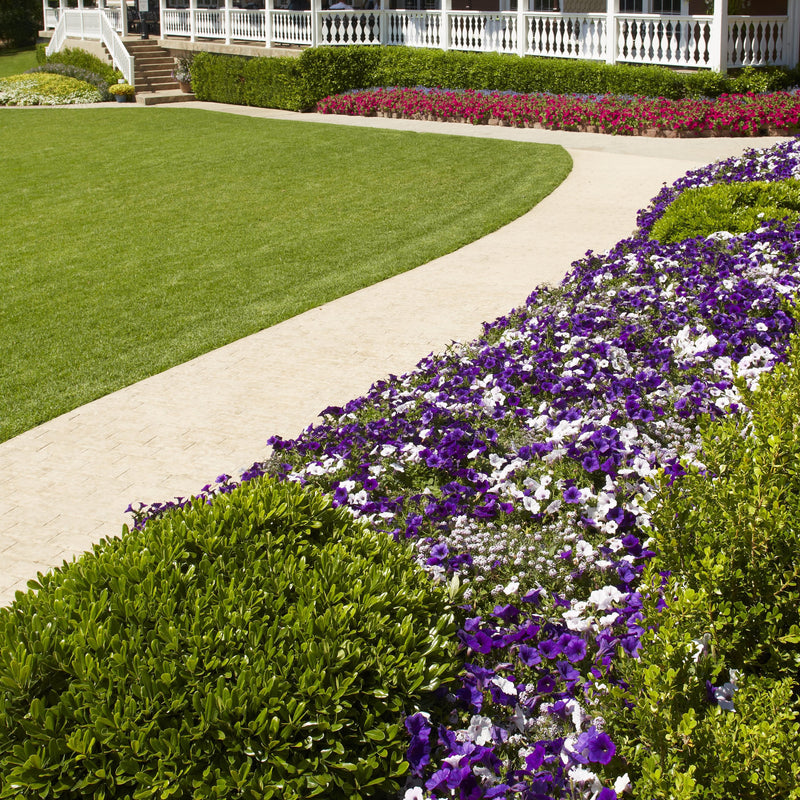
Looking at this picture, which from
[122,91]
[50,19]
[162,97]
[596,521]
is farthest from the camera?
[50,19]

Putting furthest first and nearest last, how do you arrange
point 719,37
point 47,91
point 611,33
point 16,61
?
point 16,61
point 47,91
point 611,33
point 719,37

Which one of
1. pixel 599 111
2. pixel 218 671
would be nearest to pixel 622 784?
pixel 218 671

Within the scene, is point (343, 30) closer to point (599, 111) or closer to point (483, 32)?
point (483, 32)

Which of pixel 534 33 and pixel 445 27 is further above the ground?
pixel 445 27

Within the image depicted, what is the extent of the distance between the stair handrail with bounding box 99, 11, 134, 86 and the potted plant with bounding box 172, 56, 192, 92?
1.32m

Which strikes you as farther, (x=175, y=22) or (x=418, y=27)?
(x=175, y=22)

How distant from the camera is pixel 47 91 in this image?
29.1 m

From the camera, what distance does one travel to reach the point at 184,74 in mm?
27453

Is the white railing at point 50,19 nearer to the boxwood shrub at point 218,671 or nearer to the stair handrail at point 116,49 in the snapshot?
the stair handrail at point 116,49

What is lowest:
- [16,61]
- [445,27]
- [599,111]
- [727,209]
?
[727,209]

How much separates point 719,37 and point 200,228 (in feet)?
37.1

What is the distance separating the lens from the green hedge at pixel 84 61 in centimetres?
2927

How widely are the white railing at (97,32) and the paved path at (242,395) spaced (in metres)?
21.3

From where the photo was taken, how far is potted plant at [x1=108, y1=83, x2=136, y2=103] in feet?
89.6
